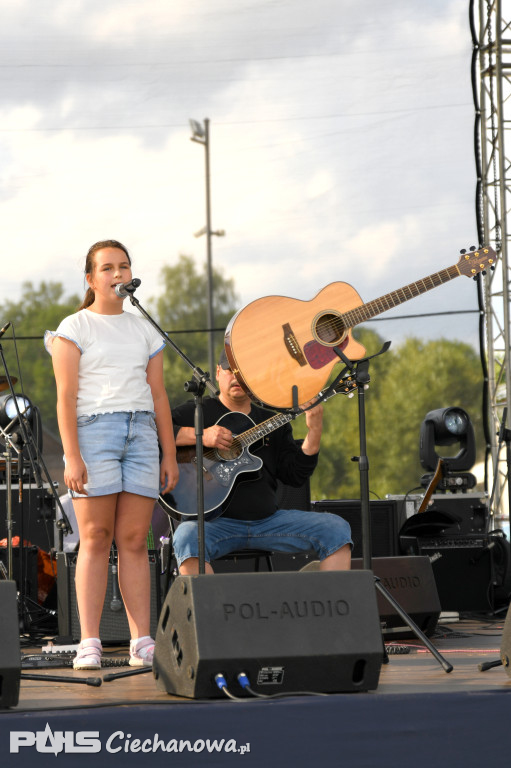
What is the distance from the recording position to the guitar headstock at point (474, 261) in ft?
12.7

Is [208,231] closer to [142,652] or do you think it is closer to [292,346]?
[292,346]

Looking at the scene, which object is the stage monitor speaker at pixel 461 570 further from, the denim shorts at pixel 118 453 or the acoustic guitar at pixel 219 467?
the denim shorts at pixel 118 453

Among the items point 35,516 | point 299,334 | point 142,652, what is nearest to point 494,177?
point 299,334

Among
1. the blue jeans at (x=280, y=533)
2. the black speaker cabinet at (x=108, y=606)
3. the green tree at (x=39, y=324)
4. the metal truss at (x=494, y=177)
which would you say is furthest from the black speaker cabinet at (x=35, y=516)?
the green tree at (x=39, y=324)

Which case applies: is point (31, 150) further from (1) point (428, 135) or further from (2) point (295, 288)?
(1) point (428, 135)

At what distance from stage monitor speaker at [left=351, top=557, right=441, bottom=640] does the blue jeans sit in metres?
0.51

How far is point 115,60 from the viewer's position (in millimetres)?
11672

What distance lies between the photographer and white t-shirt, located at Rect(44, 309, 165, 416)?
3.30 meters

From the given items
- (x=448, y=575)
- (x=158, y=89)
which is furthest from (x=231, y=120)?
(x=448, y=575)

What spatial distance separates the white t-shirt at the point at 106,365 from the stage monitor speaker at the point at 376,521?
257 cm

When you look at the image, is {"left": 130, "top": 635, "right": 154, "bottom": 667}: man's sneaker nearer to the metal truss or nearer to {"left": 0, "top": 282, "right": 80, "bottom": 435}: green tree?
the metal truss

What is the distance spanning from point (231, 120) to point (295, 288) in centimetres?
237

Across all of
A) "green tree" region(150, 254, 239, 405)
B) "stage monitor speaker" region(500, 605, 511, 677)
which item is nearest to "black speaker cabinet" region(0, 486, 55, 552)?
"stage monitor speaker" region(500, 605, 511, 677)

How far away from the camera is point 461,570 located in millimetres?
5691
